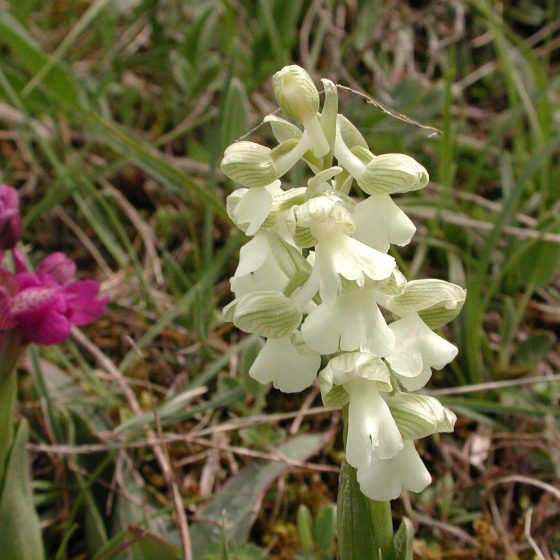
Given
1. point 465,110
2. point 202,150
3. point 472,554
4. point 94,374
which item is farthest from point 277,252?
point 465,110

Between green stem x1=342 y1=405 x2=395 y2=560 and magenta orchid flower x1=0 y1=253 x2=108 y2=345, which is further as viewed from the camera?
magenta orchid flower x1=0 y1=253 x2=108 y2=345

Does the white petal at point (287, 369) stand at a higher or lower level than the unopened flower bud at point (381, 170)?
Result: lower

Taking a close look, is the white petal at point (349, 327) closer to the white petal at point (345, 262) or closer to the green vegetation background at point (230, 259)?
the white petal at point (345, 262)

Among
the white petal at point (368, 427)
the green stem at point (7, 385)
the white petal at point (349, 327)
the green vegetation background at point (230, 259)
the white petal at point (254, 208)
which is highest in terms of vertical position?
the white petal at point (254, 208)

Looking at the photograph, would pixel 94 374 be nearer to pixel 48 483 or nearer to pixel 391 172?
pixel 48 483

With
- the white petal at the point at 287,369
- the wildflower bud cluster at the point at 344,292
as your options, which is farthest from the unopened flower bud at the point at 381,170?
the white petal at the point at 287,369

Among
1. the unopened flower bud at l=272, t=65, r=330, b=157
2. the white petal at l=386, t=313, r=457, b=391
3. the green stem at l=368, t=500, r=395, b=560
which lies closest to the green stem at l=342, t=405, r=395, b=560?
the green stem at l=368, t=500, r=395, b=560

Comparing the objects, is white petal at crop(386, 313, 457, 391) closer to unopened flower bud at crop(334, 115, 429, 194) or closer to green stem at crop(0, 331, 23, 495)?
unopened flower bud at crop(334, 115, 429, 194)
